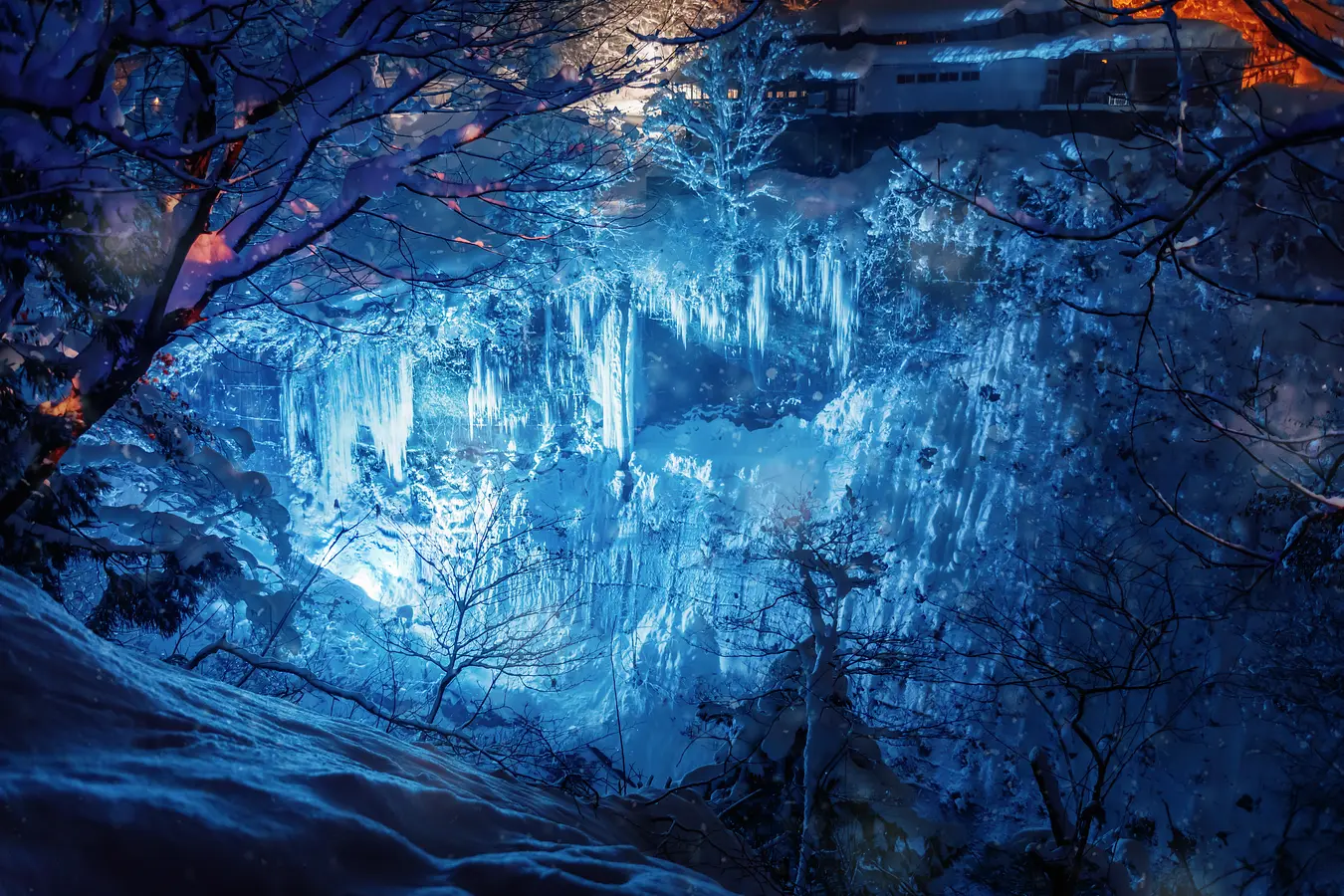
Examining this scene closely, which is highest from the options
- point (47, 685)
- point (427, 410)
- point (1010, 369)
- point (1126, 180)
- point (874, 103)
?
point (874, 103)

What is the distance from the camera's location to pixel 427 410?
67.4 feet

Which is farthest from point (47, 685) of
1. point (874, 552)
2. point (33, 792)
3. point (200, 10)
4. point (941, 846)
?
point (874, 552)

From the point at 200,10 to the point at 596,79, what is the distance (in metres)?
2.00

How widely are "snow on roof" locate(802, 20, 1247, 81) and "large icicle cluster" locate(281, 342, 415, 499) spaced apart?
13349 mm

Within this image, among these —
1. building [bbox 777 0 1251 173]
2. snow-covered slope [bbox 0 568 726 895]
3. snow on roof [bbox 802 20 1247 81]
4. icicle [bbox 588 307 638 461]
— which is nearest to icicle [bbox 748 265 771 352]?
icicle [bbox 588 307 638 461]

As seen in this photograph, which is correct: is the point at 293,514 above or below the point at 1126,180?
below

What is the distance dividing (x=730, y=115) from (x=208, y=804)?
19.1 meters

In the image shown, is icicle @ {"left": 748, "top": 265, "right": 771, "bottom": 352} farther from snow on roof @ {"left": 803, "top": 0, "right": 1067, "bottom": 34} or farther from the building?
snow on roof @ {"left": 803, "top": 0, "right": 1067, "bottom": 34}

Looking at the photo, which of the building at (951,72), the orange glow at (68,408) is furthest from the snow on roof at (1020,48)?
the orange glow at (68,408)

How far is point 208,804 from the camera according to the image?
6.04ft

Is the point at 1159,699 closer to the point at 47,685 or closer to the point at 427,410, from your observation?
the point at 47,685

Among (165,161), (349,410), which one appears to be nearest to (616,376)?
(349,410)

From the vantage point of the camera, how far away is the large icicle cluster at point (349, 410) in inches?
738

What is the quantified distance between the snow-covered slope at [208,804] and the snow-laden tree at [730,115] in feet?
58.2
